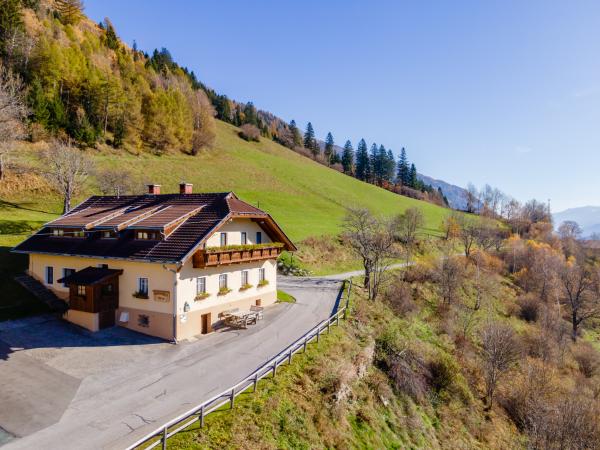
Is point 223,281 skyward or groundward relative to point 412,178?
groundward

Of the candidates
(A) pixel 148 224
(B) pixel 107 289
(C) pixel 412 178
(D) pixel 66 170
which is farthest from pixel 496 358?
(C) pixel 412 178

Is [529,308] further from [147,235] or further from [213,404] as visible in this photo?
[147,235]

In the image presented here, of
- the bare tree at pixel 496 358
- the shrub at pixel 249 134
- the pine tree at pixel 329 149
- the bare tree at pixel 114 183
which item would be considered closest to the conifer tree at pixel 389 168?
the pine tree at pixel 329 149

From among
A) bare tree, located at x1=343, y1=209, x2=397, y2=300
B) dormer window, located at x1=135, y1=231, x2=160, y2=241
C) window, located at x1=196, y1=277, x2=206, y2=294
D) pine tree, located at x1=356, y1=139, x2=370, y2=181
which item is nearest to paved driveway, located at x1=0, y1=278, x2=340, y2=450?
window, located at x1=196, y1=277, x2=206, y2=294

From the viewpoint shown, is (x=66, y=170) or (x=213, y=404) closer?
(x=213, y=404)

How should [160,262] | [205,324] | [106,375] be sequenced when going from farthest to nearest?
1. [205,324]
2. [160,262]
3. [106,375]

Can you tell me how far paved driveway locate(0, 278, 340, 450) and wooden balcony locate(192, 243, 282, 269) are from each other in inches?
188

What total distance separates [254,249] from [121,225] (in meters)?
9.29

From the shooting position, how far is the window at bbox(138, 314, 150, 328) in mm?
23906

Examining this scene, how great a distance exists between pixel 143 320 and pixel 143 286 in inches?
86.0

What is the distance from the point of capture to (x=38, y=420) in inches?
568

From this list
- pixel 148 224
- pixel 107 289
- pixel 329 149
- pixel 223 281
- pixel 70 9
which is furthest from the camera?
pixel 329 149

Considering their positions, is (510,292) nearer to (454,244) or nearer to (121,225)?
(454,244)

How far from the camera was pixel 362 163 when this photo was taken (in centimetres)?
14138
